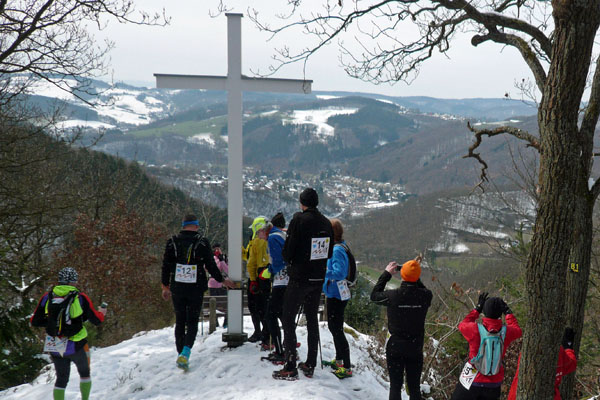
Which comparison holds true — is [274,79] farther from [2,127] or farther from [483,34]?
[2,127]

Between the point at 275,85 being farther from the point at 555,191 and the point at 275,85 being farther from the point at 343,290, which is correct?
the point at 555,191

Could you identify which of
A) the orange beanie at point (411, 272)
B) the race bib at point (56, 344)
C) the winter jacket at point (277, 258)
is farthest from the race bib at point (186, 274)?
the orange beanie at point (411, 272)

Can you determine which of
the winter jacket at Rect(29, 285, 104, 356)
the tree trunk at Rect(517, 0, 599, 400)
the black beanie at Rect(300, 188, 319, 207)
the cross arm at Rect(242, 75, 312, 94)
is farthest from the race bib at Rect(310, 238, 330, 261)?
the winter jacket at Rect(29, 285, 104, 356)

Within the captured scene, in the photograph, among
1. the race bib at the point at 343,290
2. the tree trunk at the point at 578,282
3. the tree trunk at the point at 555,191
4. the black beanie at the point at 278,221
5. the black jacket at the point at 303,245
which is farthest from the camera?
the black beanie at the point at 278,221

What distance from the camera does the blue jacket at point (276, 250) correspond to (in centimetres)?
514

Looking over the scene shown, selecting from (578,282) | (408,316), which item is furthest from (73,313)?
(578,282)

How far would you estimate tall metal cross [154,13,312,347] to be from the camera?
5.68 metres

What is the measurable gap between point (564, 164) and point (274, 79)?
3.23 meters

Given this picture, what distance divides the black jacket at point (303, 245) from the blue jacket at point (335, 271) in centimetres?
32

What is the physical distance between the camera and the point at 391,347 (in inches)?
166

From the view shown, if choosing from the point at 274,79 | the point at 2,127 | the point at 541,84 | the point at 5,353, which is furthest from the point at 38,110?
the point at 541,84

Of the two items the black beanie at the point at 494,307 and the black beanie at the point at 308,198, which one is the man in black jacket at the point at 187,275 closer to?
the black beanie at the point at 308,198

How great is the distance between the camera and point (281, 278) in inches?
205

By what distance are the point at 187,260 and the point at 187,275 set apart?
157mm
